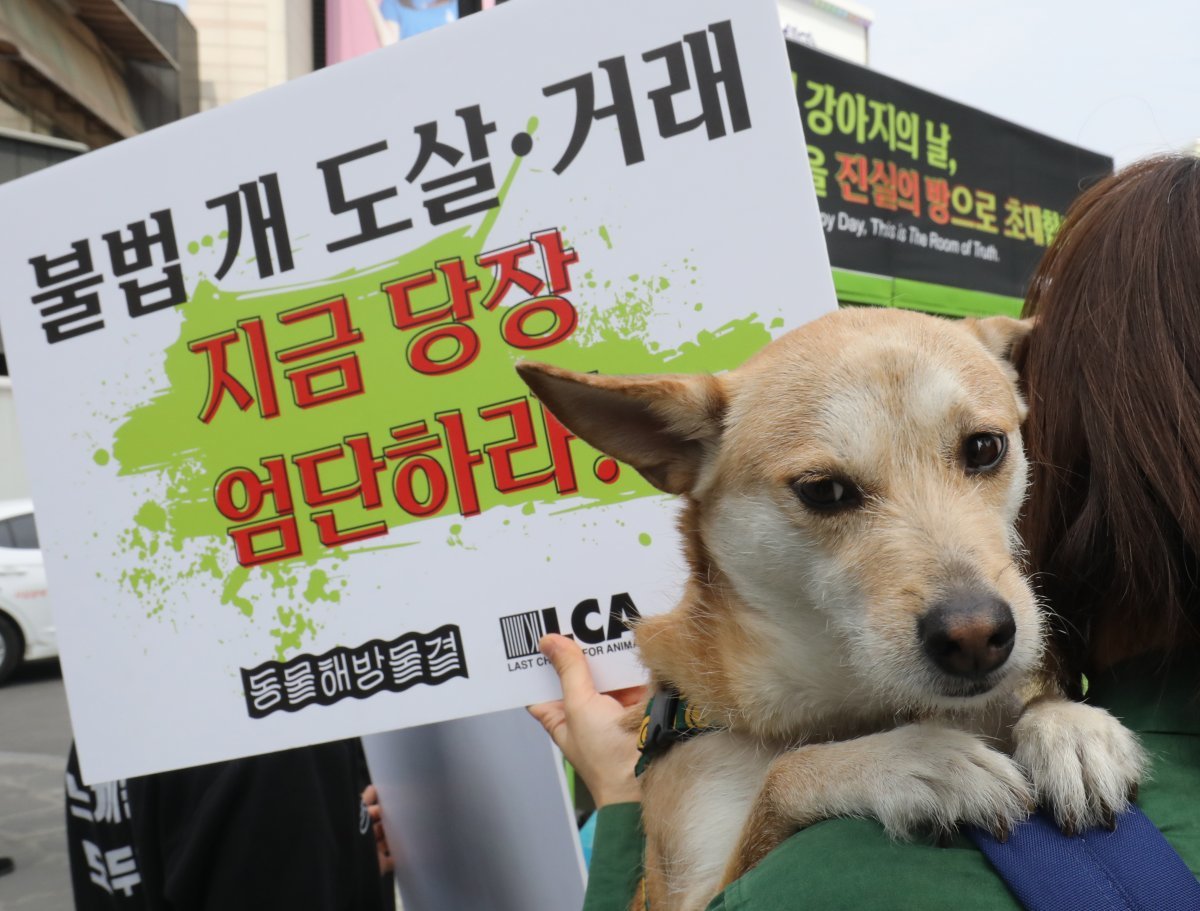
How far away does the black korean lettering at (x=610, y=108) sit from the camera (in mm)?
1969

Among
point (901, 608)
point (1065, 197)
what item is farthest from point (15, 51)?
point (901, 608)

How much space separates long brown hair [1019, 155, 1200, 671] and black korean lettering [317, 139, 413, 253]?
4.50ft

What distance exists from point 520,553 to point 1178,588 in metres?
1.22

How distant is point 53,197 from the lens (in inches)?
88.6

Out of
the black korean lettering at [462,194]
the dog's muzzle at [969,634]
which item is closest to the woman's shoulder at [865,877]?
the dog's muzzle at [969,634]

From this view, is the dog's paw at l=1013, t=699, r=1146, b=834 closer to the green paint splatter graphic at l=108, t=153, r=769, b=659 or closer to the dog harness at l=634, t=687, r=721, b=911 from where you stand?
the dog harness at l=634, t=687, r=721, b=911

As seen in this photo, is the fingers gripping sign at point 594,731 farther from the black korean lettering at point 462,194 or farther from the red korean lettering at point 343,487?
the black korean lettering at point 462,194

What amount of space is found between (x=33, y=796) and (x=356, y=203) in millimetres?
6755

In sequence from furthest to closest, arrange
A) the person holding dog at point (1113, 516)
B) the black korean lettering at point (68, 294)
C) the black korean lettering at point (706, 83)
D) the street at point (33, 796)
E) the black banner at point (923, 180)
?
the street at point (33, 796) < the black banner at point (923, 180) < the black korean lettering at point (68, 294) < the black korean lettering at point (706, 83) < the person holding dog at point (1113, 516)

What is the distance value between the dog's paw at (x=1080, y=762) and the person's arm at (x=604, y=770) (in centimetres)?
83

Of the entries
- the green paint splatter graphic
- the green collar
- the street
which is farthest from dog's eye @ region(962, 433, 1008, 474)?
the street

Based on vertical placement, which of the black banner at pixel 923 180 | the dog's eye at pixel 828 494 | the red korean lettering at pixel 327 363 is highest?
the black banner at pixel 923 180

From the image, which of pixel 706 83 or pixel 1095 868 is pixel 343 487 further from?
pixel 1095 868

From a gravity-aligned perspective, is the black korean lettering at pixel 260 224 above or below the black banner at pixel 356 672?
above
